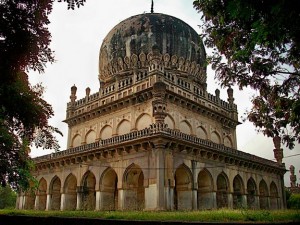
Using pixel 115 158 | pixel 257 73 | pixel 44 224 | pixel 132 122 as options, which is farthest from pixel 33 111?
pixel 132 122

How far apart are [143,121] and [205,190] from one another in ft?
20.8

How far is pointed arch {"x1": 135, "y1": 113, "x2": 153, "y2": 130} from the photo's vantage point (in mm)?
21647

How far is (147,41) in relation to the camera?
1030 inches

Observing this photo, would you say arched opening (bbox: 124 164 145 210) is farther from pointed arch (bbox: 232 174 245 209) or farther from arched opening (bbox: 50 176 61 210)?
arched opening (bbox: 50 176 61 210)

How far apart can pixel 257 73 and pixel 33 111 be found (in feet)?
22.1

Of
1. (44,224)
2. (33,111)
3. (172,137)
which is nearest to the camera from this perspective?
(33,111)

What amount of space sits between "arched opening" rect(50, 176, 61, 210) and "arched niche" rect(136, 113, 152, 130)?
829 centimetres

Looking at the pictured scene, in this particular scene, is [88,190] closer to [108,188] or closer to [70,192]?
[108,188]

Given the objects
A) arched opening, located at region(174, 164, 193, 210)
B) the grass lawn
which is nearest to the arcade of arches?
arched opening, located at region(174, 164, 193, 210)

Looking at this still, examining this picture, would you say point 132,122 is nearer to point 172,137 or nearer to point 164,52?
point 172,137

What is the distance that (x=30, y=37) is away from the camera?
662 cm

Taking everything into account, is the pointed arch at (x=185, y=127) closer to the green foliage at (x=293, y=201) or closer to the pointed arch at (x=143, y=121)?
the pointed arch at (x=143, y=121)

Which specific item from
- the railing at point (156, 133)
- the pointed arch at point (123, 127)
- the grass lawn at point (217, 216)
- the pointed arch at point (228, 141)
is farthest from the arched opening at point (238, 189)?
the grass lawn at point (217, 216)

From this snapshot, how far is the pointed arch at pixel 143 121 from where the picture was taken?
71.0 ft
